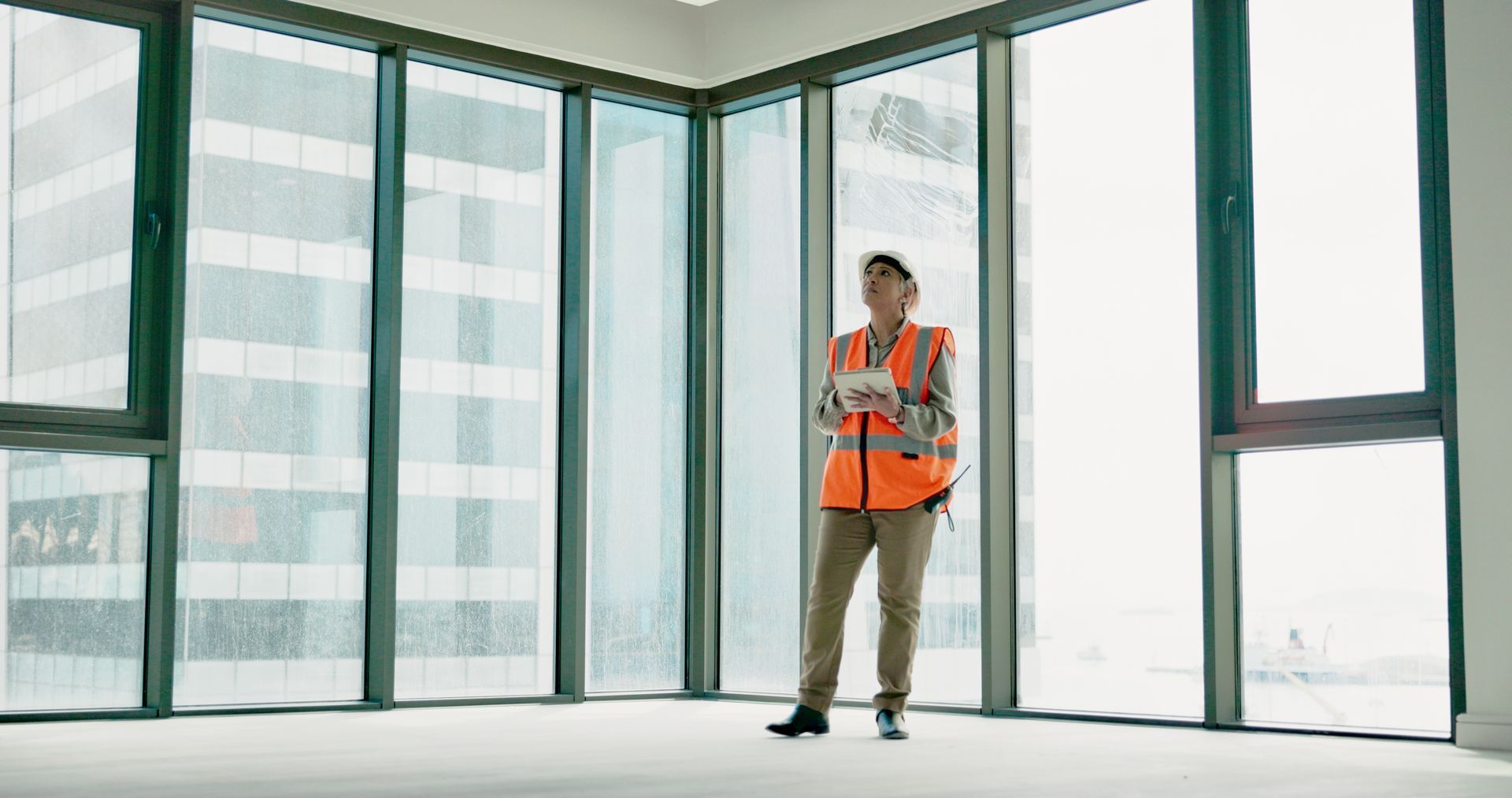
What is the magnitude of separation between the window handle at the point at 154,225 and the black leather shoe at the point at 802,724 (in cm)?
256

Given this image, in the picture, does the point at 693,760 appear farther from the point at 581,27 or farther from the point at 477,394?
the point at 581,27

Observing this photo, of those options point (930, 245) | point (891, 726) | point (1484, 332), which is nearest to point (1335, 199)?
point (1484, 332)

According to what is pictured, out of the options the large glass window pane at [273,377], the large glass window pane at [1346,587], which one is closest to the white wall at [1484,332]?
the large glass window pane at [1346,587]

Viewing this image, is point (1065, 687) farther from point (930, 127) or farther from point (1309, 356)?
point (930, 127)

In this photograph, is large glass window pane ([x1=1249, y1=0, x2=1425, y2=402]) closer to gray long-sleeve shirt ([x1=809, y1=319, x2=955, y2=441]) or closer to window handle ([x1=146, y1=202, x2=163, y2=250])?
gray long-sleeve shirt ([x1=809, y1=319, x2=955, y2=441])

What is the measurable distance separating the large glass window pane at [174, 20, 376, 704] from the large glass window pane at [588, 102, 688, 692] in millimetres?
946

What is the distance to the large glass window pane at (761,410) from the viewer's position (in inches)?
223

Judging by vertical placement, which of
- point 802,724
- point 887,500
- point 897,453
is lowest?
point 802,724

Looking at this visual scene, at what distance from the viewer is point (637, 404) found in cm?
584

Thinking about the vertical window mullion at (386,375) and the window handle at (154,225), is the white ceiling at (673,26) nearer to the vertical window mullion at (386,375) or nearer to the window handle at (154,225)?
the vertical window mullion at (386,375)

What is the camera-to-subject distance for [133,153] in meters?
4.84

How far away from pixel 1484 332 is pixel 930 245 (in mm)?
1978

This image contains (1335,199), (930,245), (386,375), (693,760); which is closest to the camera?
(693,760)

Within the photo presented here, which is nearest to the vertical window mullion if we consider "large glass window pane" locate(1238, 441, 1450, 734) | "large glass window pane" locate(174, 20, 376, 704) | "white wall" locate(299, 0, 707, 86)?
"large glass window pane" locate(174, 20, 376, 704)
